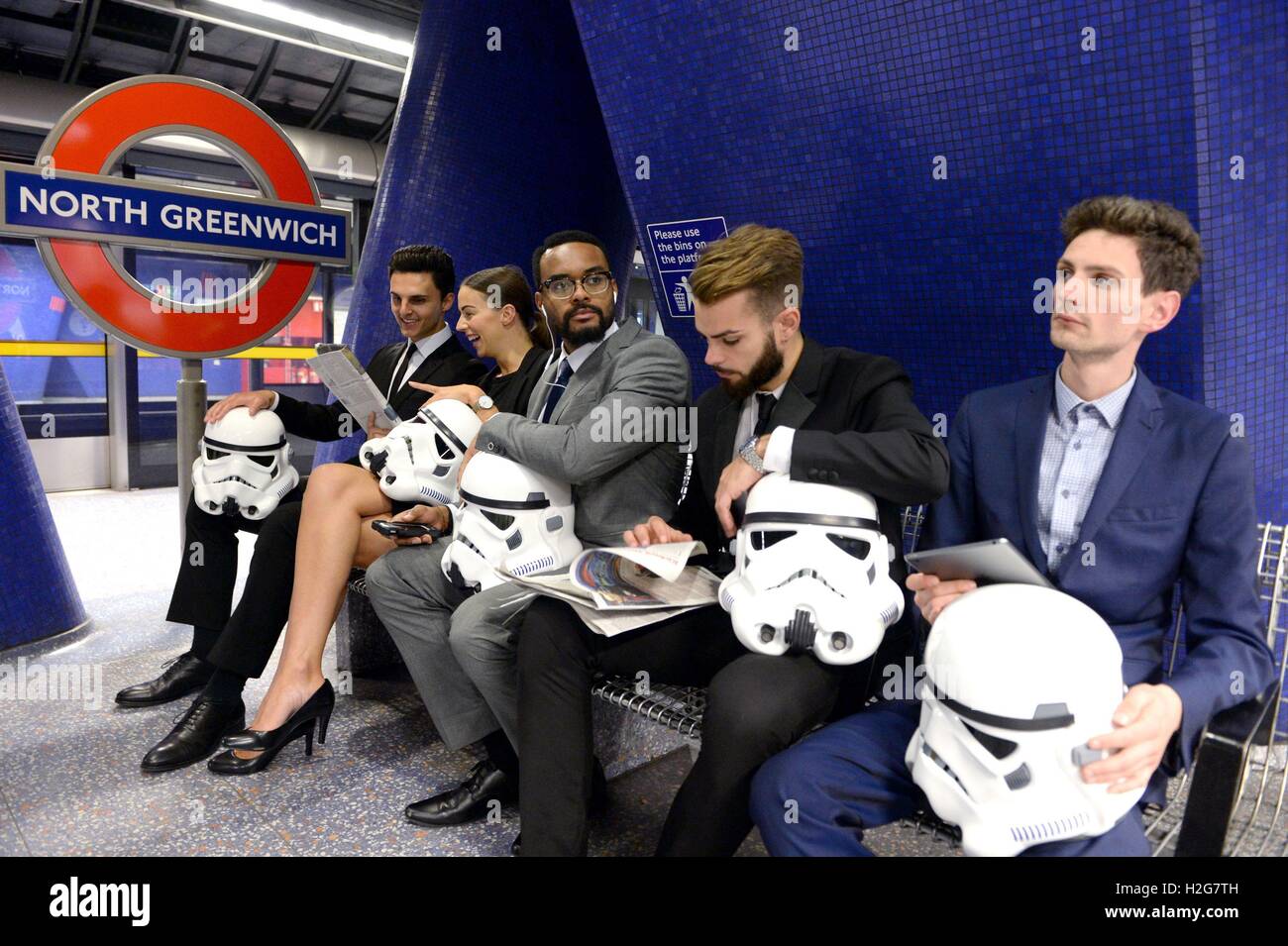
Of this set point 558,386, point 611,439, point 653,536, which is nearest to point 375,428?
point 558,386

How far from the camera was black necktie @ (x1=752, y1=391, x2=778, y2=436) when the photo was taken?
6.36 feet

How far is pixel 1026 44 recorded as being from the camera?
2.12m

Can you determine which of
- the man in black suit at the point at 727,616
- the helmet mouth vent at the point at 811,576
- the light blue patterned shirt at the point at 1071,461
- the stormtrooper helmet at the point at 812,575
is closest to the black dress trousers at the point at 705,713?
the man in black suit at the point at 727,616

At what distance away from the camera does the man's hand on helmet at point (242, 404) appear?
2.80 m

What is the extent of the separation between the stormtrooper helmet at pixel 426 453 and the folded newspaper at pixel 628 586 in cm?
60

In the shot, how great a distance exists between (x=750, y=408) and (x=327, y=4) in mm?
5019

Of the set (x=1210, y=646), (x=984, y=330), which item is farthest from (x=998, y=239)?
(x=1210, y=646)

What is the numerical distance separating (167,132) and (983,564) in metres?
2.79

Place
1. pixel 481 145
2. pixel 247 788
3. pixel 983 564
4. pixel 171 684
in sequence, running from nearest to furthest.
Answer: pixel 983 564, pixel 247 788, pixel 171 684, pixel 481 145

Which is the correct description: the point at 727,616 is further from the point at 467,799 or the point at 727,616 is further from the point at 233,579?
the point at 233,579

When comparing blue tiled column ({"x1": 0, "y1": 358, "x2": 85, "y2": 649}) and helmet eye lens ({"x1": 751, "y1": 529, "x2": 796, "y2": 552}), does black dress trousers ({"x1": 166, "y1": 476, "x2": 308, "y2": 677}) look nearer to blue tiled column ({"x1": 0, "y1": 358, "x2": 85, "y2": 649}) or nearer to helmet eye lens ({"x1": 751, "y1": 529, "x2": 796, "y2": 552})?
blue tiled column ({"x1": 0, "y1": 358, "x2": 85, "y2": 649})

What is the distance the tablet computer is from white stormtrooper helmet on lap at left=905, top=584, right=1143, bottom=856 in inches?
3.4

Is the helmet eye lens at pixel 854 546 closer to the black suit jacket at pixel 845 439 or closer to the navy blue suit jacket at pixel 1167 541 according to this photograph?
the black suit jacket at pixel 845 439

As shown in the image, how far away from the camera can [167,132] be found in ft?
9.30
